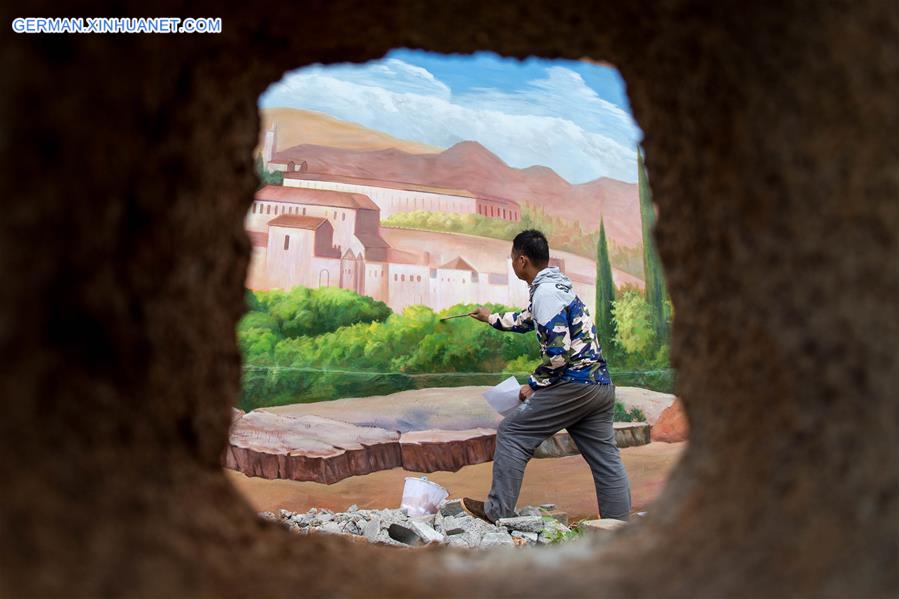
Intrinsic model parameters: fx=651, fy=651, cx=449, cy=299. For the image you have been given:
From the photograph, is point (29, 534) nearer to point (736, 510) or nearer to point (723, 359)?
point (736, 510)

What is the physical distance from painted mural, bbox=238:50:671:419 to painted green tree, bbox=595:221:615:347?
0.02 meters

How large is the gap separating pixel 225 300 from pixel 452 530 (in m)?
3.40

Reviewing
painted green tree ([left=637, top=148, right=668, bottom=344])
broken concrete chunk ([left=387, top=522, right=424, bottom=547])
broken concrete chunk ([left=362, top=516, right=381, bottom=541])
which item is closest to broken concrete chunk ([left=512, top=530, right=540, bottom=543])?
broken concrete chunk ([left=387, top=522, right=424, bottom=547])

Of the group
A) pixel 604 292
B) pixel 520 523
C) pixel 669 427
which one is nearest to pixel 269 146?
pixel 604 292

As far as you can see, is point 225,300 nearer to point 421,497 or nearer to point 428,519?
point 428,519

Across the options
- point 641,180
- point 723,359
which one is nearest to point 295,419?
point 641,180

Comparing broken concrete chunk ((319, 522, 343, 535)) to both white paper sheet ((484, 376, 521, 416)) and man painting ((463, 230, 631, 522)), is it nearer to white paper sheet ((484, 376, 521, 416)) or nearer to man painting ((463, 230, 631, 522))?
man painting ((463, 230, 631, 522))

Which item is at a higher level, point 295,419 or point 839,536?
point 839,536

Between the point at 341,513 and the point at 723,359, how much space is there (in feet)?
16.4

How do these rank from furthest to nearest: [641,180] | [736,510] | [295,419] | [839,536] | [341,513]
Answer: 1. [641,180]
2. [295,419]
3. [341,513]
4. [736,510]
5. [839,536]

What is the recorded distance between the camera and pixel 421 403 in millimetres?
6719

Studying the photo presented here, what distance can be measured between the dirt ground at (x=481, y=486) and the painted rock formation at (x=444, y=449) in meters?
0.08

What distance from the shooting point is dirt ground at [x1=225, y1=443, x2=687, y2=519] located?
19.8ft

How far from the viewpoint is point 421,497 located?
5.29 meters
